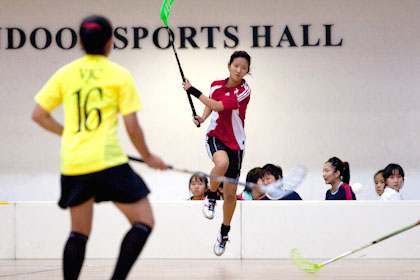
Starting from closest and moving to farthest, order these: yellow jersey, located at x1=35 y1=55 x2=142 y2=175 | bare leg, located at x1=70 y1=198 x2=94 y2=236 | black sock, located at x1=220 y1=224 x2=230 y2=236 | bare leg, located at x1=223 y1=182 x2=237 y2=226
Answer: yellow jersey, located at x1=35 y1=55 x2=142 y2=175, bare leg, located at x1=70 y1=198 x2=94 y2=236, bare leg, located at x1=223 y1=182 x2=237 y2=226, black sock, located at x1=220 y1=224 x2=230 y2=236

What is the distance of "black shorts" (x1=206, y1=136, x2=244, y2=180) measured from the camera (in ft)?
18.7

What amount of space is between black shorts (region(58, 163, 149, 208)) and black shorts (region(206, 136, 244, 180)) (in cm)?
221

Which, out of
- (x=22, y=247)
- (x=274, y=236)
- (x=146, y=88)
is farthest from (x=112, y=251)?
(x=146, y=88)

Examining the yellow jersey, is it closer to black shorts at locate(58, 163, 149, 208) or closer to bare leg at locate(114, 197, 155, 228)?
black shorts at locate(58, 163, 149, 208)

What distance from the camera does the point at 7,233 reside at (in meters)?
7.42

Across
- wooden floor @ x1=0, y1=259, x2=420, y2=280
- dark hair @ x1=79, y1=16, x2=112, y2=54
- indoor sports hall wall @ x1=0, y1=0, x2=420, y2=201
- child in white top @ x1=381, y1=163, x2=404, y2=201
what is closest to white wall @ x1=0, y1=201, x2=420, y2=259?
wooden floor @ x1=0, y1=259, x2=420, y2=280

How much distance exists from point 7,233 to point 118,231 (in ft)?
3.36

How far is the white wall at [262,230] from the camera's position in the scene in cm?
716

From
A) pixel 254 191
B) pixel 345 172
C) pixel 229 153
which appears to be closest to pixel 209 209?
pixel 229 153

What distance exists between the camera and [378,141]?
341 inches

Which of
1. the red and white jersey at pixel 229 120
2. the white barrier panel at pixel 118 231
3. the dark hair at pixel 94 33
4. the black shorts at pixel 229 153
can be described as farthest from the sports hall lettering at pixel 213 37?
the dark hair at pixel 94 33

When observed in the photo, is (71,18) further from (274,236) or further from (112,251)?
(274,236)

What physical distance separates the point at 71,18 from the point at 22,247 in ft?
8.60

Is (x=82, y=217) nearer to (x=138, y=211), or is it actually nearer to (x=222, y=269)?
(x=138, y=211)
